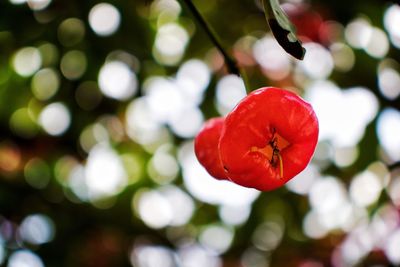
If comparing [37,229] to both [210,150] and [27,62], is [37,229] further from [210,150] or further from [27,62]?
[210,150]

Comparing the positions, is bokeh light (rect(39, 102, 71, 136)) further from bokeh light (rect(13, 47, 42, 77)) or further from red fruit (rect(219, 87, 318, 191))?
red fruit (rect(219, 87, 318, 191))

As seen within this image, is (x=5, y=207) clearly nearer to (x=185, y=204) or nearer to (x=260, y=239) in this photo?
(x=185, y=204)

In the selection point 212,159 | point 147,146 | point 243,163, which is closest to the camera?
point 243,163

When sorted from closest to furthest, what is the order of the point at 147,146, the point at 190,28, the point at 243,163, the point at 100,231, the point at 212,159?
1. the point at 243,163
2. the point at 212,159
3. the point at 190,28
4. the point at 100,231
5. the point at 147,146

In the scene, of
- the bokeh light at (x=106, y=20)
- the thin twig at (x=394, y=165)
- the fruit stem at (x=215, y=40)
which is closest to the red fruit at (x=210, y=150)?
the fruit stem at (x=215, y=40)

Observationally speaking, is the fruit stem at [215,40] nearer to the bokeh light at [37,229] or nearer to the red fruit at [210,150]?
the red fruit at [210,150]

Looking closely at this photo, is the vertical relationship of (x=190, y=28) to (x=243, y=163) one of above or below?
below

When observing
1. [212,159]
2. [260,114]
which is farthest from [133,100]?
[260,114]
